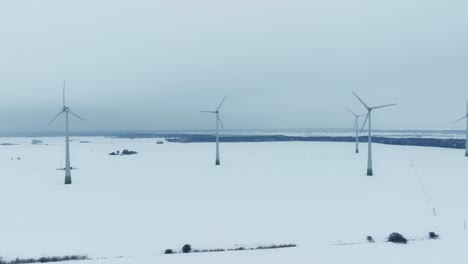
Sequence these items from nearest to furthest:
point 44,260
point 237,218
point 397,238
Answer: point 44,260, point 397,238, point 237,218

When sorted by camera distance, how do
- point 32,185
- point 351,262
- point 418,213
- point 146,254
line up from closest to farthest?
point 351,262, point 146,254, point 418,213, point 32,185

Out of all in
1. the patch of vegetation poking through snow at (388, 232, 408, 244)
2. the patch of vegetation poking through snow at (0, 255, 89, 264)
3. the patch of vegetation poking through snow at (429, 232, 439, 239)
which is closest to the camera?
the patch of vegetation poking through snow at (0, 255, 89, 264)

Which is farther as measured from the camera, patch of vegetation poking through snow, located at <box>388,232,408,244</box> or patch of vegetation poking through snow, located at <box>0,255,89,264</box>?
patch of vegetation poking through snow, located at <box>388,232,408,244</box>

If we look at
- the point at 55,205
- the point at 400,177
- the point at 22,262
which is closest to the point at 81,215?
the point at 55,205

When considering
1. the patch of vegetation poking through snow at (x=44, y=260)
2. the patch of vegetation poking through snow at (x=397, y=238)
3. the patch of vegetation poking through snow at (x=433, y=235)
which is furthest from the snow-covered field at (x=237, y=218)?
the patch of vegetation poking through snow at (x=44, y=260)

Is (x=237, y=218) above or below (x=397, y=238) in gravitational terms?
below

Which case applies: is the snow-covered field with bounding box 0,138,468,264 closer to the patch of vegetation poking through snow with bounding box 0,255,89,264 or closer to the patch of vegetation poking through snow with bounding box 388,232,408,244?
the patch of vegetation poking through snow with bounding box 388,232,408,244

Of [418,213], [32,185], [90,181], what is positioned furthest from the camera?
[90,181]

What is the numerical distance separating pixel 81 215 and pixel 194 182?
1321cm

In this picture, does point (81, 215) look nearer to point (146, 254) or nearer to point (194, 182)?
point (146, 254)

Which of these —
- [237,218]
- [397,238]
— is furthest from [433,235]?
[237,218]

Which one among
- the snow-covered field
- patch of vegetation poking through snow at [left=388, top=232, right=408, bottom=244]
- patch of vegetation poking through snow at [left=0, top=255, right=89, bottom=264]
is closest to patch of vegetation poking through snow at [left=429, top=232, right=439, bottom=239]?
the snow-covered field

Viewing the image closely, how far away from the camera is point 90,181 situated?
119 ft

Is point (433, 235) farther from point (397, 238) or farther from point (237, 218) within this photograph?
point (237, 218)
